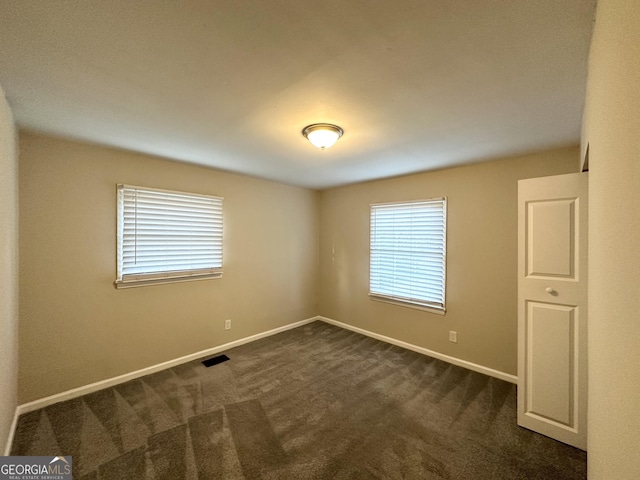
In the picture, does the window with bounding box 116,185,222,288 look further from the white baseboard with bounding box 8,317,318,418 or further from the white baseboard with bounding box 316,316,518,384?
the white baseboard with bounding box 316,316,518,384

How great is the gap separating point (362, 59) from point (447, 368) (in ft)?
10.6

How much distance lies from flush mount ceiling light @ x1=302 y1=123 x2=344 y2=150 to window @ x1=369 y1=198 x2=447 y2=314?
1850 mm

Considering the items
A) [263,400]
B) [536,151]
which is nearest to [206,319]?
[263,400]

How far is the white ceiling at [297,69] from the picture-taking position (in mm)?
1014

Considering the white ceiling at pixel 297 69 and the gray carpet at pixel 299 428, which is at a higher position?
the white ceiling at pixel 297 69

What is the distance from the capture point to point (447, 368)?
295cm

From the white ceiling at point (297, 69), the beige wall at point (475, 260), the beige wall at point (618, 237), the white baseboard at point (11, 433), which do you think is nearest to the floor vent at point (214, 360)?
the white baseboard at point (11, 433)

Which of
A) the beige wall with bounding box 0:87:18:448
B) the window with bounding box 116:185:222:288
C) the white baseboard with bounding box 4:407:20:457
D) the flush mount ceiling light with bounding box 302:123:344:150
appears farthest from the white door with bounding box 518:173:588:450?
the white baseboard with bounding box 4:407:20:457

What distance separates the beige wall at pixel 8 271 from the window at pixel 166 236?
28.8 inches

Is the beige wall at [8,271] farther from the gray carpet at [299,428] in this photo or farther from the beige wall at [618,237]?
the beige wall at [618,237]

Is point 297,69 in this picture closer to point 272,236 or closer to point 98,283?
point 98,283

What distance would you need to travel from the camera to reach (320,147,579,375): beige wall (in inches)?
106

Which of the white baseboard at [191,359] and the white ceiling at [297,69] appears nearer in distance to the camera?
the white ceiling at [297,69]

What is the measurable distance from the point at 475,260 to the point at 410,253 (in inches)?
31.1
